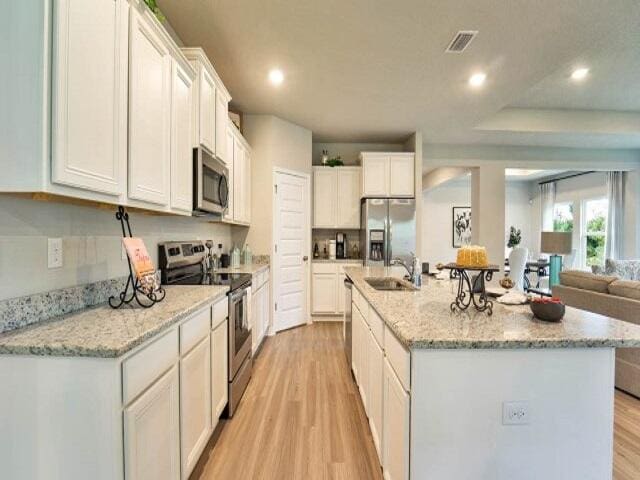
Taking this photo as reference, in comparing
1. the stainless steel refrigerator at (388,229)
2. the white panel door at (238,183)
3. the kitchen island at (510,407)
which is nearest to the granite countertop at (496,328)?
the kitchen island at (510,407)

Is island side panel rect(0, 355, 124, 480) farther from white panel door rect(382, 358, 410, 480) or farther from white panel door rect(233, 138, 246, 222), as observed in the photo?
white panel door rect(233, 138, 246, 222)

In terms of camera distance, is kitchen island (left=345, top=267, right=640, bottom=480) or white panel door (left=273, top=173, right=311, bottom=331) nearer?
kitchen island (left=345, top=267, right=640, bottom=480)

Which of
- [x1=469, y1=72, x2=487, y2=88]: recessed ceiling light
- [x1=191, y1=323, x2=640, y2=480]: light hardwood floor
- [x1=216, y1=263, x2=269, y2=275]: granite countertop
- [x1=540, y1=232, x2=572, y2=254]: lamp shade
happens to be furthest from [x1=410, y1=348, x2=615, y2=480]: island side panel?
[x1=540, y1=232, x2=572, y2=254]: lamp shade

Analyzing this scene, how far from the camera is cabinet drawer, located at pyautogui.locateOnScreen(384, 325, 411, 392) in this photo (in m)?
1.18

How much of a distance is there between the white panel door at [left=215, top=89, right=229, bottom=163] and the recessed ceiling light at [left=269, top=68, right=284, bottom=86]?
2.01 ft

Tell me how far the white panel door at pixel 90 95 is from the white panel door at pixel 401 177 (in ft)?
12.6

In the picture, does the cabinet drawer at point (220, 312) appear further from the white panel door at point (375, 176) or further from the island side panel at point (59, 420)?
the white panel door at point (375, 176)

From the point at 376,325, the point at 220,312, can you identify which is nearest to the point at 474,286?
the point at 376,325

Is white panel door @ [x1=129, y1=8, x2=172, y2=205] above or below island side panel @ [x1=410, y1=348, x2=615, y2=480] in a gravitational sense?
above

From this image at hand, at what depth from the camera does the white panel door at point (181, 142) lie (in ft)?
6.12

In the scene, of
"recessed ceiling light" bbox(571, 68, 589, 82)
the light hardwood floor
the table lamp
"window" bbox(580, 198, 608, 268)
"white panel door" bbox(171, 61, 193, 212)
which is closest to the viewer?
the light hardwood floor

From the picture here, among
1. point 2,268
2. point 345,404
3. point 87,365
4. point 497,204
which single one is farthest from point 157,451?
point 497,204

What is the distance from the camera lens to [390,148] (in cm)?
525

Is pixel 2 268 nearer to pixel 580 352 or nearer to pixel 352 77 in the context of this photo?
pixel 580 352
